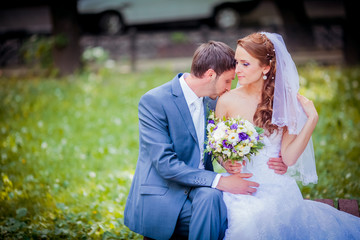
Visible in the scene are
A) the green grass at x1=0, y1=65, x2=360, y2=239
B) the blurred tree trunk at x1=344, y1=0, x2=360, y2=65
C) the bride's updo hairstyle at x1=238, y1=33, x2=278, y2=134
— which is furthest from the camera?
the blurred tree trunk at x1=344, y1=0, x2=360, y2=65

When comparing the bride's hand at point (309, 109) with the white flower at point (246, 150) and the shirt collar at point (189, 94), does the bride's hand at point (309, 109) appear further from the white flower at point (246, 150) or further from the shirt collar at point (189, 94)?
the shirt collar at point (189, 94)

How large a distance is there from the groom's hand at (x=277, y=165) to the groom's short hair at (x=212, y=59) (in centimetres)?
85

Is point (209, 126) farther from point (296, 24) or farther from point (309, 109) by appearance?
point (296, 24)

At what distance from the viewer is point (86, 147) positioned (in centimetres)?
676

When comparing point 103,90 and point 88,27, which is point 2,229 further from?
point 88,27

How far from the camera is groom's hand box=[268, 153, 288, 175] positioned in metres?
3.39

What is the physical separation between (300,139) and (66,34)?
30.3 ft

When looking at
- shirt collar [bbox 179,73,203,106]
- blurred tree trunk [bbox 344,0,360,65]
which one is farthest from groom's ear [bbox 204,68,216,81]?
blurred tree trunk [bbox 344,0,360,65]

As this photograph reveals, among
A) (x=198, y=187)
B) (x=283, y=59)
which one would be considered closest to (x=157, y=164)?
(x=198, y=187)

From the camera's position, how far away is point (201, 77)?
3355 mm

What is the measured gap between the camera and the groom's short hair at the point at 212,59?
332cm

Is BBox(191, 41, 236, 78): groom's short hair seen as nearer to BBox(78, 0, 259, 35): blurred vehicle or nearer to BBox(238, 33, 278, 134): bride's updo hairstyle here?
BBox(238, 33, 278, 134): bride's updo hairstyle

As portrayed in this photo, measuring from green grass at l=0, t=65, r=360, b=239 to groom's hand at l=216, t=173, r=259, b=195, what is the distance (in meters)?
1.40

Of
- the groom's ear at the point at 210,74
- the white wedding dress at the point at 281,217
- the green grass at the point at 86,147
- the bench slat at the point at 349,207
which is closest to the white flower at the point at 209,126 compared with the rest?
the groom's ear at the point at 210,74
